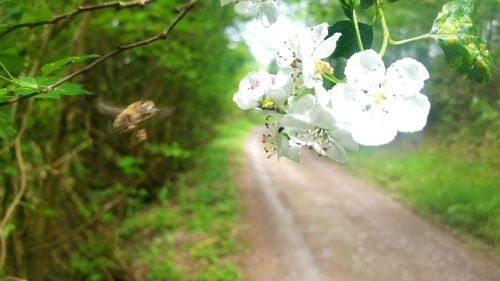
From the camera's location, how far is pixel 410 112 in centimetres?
71

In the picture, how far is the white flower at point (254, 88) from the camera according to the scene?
76cm

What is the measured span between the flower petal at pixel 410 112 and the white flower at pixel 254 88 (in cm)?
21

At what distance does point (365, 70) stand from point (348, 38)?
168 millimetres

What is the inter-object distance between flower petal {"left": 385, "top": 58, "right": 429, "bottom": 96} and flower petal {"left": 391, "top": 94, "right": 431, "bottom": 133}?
0.6 inches

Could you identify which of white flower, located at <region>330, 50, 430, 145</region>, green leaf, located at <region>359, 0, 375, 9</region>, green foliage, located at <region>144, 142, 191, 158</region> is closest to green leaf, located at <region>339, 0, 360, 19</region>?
green leaf, located at <region>359, 0, 375, 9</region>

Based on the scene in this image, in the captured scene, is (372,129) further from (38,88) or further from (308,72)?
(38,88)

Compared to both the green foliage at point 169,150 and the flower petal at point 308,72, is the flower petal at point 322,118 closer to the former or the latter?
the flower petal at point 308,72

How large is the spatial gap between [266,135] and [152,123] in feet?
21.7

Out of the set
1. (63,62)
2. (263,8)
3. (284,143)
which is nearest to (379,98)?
(284,143)

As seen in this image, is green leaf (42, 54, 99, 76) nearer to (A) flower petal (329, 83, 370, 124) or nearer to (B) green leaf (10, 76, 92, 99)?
(B) green leaf (10, 76, 92, 99)

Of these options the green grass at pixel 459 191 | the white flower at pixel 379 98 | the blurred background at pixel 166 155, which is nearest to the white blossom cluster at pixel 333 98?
the white flower at pixel 379 98

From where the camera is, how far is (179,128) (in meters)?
8.77

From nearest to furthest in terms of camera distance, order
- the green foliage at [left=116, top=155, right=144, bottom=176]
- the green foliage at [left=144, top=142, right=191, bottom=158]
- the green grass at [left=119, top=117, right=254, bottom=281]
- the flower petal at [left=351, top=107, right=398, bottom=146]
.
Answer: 1. the flower petal at [left=351, top=107, right=398, bottom=146]
2. the green foliage at [left=116, top=155, right=144, bottom=176]
3. the green foliage at [left=144, top=142, right=191, bottom=158]
4. the green grass at [left=119, top=117, right=254, bottom=281]

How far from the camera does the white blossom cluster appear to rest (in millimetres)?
679
